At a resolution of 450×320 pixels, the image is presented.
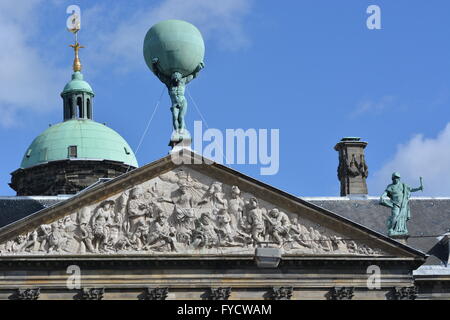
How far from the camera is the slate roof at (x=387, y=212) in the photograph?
59.9 metres

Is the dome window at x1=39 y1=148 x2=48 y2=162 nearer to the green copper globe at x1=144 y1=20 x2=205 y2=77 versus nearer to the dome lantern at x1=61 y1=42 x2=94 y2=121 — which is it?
the dome lantern at x1=61 y1=42 x2=94 y2=121

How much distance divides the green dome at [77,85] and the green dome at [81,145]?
151 centimetres

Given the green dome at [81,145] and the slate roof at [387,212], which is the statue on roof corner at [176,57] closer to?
the slate roof at [387,212]

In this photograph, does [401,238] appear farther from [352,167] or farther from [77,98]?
[77,98]

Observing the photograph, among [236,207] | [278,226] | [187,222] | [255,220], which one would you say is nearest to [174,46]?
[236,207]

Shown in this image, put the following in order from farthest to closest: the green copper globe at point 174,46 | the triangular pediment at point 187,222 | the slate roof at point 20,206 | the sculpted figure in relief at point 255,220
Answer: the slate roof at point 20,206, the green copper globe at point 174,46, the sculpted figure in relief at point 255,220, the triangular pediment at point 187,222

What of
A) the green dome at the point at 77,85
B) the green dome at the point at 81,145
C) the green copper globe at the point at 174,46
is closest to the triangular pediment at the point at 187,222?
the green copper globe at the point at 174,46

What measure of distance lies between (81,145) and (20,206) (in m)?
15.2

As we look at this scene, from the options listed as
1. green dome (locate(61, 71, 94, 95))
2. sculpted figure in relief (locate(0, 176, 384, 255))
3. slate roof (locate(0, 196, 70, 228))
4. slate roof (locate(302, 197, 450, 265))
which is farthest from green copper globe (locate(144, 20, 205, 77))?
green dome (locate(61, 71, 94, 95))

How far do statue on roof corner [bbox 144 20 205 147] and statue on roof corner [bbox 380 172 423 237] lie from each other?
6177 mm

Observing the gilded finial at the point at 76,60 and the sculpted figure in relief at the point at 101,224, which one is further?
the gilded finial at the point at 76,60
